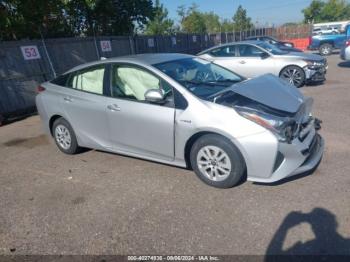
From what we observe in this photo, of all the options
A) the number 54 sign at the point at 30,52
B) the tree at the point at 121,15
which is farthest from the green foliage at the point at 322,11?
the number 54 sign at the point at 30,52

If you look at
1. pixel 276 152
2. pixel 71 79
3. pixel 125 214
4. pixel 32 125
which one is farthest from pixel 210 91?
pixel 32 125

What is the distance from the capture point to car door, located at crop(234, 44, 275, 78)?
9.74m

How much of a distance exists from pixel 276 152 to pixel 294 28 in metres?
37.1

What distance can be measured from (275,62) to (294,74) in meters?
0.67

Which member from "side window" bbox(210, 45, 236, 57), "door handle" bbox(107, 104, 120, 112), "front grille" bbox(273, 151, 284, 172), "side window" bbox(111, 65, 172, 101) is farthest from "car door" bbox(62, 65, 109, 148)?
"side window" bbox(210, 45, 236, 57)

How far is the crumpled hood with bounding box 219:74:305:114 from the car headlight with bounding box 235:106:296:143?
0.22 m

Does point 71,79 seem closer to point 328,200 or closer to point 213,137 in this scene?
point 213,137

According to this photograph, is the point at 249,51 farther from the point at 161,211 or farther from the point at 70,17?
the point at 70,17

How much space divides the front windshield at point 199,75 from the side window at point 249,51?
5327mm

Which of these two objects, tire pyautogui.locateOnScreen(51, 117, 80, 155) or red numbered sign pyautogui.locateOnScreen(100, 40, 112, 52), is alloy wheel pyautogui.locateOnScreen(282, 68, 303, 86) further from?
red numbered sign pyautogui.locateOnScreen(100, 40, 112, 52)

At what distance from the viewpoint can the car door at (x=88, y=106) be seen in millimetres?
4777

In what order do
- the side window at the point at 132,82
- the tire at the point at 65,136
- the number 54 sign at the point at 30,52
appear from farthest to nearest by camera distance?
the number 54 sign at the point at 30,52, the tire at the point at 65,136, the side window at the point at 132,82

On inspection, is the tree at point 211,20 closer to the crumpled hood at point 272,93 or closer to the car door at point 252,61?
the car door at point 252,61

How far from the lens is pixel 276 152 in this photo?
→ 346 centimetres
